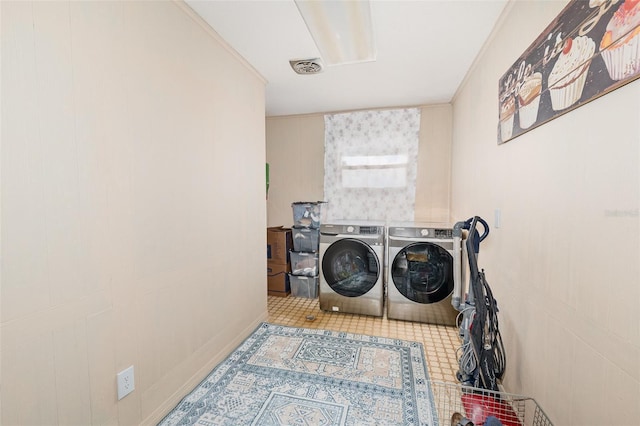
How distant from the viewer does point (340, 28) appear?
6.05 ft

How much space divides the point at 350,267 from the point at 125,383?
6.62ft

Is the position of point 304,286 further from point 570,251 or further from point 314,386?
point 570,251

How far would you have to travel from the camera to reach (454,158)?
3256 millimetres

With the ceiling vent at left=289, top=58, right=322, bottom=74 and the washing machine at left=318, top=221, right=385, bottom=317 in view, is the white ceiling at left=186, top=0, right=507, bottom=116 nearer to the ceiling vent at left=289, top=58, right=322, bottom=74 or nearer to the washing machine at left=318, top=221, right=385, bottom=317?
the ceiling vent at left=289, top=58, right=322, bottom=74

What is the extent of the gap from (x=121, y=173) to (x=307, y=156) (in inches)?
110

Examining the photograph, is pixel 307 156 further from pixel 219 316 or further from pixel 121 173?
pixel 121 173

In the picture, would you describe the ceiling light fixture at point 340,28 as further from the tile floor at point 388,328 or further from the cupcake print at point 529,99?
the tile floor at point 388,328

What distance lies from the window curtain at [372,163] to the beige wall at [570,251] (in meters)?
1.65

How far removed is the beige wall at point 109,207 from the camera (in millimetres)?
935

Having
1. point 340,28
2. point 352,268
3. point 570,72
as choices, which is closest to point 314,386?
point 352,268

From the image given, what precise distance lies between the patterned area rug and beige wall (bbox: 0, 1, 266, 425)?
0.64ft

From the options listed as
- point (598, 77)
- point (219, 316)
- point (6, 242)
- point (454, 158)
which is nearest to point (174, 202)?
point (6, 242)

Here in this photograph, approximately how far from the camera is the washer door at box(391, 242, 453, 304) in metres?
2.58

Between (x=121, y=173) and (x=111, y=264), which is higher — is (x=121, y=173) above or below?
above
